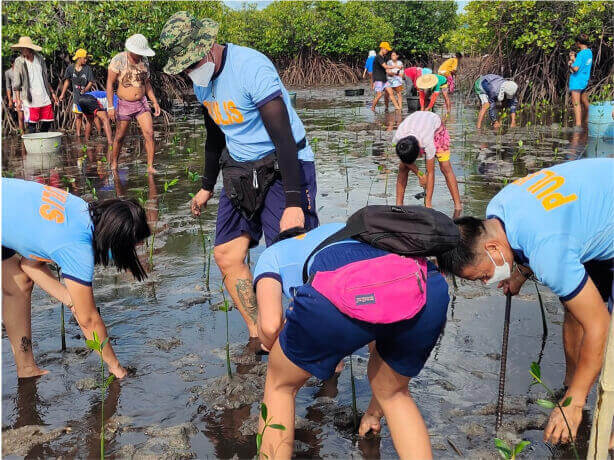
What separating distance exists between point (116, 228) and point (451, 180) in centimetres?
403

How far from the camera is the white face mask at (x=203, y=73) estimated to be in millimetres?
3277

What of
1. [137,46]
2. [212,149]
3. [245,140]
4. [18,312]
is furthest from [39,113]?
[245,140]

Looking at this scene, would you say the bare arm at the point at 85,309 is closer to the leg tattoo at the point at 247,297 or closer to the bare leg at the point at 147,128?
the leg tattoo at the point at 247,297

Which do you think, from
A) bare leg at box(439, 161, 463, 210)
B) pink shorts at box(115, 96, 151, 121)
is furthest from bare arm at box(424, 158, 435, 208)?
pink shorts at box(115, 96, 151, 121)

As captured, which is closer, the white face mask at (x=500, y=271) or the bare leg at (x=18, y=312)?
the white face mask at (x=500, y=271)

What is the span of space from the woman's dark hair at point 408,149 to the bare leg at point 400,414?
342 centimetres

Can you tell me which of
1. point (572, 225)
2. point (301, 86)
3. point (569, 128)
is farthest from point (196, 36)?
point (301, 86)

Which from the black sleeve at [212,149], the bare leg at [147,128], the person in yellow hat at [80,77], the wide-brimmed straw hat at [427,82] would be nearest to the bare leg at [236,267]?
the black sleeve at [212,149]

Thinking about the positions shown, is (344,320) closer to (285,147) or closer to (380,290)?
(380,290)

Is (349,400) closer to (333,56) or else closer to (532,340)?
(532,340)

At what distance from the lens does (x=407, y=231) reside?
2.09 metres

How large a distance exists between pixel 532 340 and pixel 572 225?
167 centimetres

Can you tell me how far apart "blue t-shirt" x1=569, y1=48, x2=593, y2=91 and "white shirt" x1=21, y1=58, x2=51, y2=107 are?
384 inches

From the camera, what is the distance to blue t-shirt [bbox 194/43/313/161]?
10.7 feet
